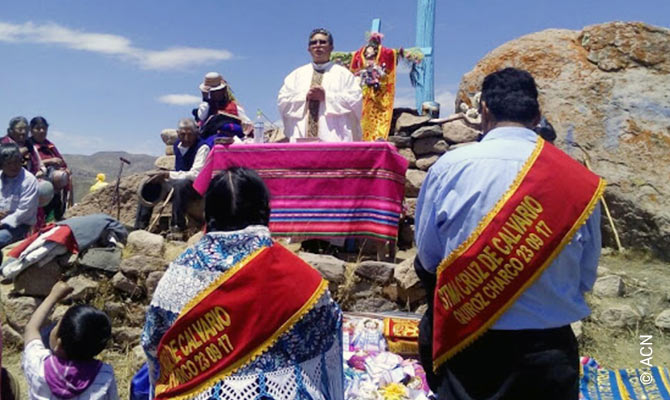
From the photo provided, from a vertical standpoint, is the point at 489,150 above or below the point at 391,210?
above

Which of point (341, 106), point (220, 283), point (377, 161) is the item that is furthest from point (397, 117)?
point (220, 283)

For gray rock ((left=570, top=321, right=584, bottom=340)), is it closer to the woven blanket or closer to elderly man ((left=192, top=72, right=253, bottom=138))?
the woven blanket

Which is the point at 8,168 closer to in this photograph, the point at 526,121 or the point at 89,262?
the point at 89,262

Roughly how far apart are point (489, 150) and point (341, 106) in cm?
415

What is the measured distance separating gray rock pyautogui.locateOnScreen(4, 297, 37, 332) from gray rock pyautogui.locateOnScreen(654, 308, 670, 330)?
4909 millimetres

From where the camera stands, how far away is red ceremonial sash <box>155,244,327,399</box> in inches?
72.6

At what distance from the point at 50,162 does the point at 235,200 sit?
252 inches

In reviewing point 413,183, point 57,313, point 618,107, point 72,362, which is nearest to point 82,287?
point 57,313

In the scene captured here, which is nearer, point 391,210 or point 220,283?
point 220,283

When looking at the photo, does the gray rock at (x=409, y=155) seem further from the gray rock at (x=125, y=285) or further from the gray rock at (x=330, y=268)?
the gray rock at (x=125, y=285)

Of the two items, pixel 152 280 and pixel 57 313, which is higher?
pixel 152 280

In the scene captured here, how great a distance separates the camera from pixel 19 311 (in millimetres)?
4762

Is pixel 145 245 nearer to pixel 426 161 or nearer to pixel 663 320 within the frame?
Result: pixel 426 161

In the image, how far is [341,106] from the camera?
6.13 meters
